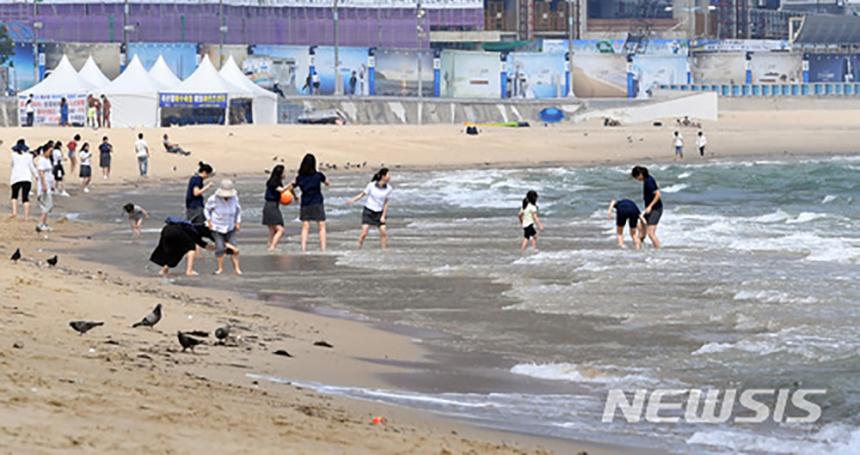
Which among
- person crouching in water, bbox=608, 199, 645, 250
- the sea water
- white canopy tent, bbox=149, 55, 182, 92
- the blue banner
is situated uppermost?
white canopy tent, bbox=149, 55, 182, 92

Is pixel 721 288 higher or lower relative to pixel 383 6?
lower

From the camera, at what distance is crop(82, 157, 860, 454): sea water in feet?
33.7

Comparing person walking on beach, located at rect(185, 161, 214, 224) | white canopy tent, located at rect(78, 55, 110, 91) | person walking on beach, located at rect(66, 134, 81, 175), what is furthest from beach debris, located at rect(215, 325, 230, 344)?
white canopy tent, located at rect(78, 55, 110, 91)

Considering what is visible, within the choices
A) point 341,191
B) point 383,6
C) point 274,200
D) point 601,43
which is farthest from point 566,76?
point 274,200

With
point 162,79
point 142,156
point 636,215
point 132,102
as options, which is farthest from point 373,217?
point 162,79

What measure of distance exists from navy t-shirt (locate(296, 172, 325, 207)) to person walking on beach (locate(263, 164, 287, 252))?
0.78 ft

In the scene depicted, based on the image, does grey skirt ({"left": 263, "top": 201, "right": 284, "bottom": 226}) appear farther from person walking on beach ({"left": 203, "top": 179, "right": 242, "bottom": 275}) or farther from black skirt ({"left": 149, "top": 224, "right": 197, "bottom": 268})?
black skirt ({"left": 149, "top": 224, "right": 197, "bottom": 268})

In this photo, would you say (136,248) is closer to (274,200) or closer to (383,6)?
(274,200)

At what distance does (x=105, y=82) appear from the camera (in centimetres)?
6006

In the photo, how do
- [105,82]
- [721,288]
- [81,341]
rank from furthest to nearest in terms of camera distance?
[105,82]
[721,288]
[81,341]

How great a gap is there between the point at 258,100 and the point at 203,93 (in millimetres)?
3307

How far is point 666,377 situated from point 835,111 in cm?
7846

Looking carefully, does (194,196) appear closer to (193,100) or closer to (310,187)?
(310,187)

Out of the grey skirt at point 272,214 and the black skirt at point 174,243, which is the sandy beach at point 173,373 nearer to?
the black skirt at point 174,243
